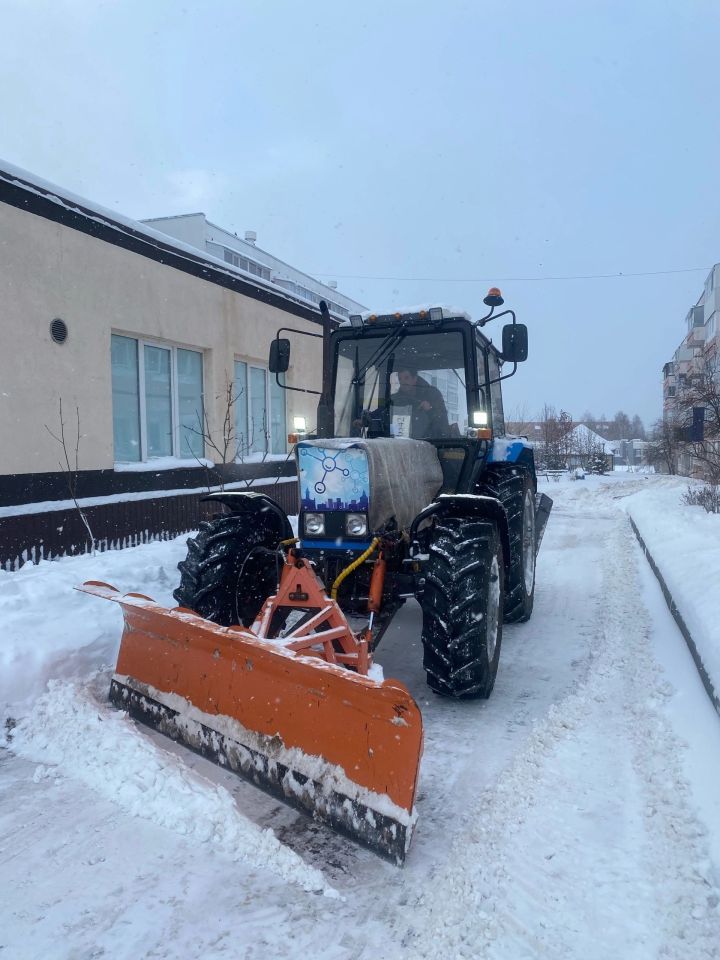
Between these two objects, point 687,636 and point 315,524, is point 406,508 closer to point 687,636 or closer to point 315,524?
point 315,524

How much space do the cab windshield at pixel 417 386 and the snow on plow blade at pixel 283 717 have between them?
7.31 feet

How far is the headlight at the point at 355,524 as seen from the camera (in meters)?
4.13

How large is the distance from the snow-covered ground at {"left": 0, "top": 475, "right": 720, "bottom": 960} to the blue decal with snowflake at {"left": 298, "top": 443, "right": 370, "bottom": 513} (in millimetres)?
1302

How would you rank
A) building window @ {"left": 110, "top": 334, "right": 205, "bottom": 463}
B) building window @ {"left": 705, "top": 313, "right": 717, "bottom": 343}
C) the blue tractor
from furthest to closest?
building window @ {"left": 705, "top": 313, "right": 717, "bottom": 343} → building window @ {"left": 110, "top": 334, "right": 205, "bottom": 463} → the blue tractor

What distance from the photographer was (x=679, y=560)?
7.21 meters

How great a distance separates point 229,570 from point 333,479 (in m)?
0.91

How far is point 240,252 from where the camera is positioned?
24.7m

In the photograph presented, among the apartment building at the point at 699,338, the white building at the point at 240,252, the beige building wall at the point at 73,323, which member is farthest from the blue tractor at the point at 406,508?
the apartment building at the point at 699,338

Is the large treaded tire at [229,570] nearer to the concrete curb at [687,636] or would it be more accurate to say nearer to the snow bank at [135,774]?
the snow bank at [135,774]

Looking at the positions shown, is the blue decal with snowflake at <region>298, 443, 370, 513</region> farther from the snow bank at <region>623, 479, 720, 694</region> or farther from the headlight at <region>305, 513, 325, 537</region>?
the snow bank at <region>623, 479, 720, 694</region>

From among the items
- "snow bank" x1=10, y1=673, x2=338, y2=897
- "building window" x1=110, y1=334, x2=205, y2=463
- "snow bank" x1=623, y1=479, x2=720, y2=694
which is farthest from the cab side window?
"building window" x1=110, y1=334, x2=205, y2=463

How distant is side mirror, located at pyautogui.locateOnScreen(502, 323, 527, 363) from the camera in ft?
16.5

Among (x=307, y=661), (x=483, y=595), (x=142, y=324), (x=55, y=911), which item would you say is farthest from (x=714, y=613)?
(x=142, y=324)

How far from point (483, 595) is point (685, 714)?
1.35 m
